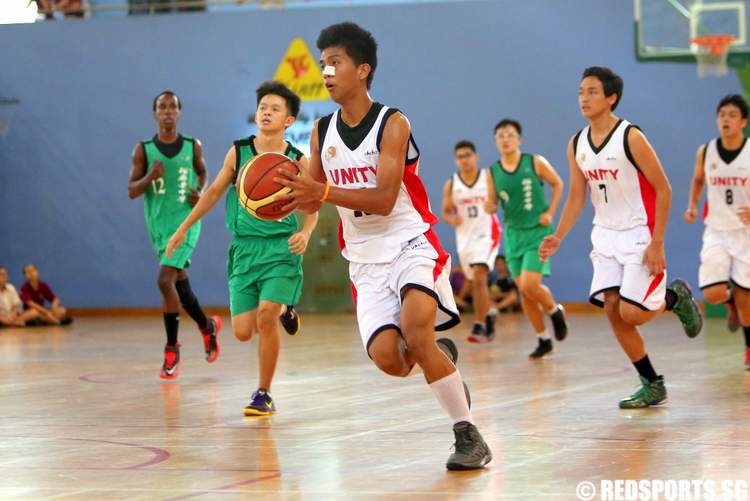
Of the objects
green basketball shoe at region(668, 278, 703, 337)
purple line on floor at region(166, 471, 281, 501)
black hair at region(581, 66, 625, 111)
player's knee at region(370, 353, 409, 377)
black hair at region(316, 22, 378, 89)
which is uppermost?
black hair at region(316, 22, 378, 89)

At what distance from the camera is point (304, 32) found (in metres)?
19.2

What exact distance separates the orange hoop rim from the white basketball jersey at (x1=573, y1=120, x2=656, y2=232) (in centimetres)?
838

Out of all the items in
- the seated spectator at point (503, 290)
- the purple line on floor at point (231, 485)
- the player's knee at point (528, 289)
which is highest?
the purple line on floor at point (231, 485)

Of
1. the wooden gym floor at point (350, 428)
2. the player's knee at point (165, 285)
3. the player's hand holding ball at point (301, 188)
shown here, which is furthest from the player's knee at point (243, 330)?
the player's hand holding ball at point (301, 188)

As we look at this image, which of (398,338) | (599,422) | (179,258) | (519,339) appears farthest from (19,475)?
(519,339)

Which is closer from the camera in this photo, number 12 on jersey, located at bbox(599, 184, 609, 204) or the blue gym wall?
number 12 on jersey, located at bbox(599, 184, 609, 204)

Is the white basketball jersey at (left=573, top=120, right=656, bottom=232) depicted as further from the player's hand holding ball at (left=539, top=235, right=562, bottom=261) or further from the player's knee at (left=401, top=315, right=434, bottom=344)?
the player's knee at (left=401, top=315, right=434, bottom=344)

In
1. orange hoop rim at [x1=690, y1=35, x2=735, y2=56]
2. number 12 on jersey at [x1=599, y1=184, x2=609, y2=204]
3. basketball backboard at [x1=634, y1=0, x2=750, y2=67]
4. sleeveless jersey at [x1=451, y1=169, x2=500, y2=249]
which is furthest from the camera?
orange hoop rim at [x1=690, y1=35, x2=735, y2=56]

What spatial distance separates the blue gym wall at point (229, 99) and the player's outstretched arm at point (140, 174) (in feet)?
30.2

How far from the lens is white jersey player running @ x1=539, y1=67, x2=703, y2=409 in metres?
6.88

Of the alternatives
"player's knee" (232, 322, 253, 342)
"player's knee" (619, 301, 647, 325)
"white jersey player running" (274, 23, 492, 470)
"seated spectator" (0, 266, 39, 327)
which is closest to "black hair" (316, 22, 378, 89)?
"white jersey player running" (274, 23, 492, 470)

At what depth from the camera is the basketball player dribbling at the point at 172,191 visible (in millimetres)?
9586

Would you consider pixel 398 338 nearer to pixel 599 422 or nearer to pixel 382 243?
pixel 382 243

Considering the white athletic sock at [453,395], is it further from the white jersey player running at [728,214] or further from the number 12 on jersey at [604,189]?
the white jersey player running at [728,214]
